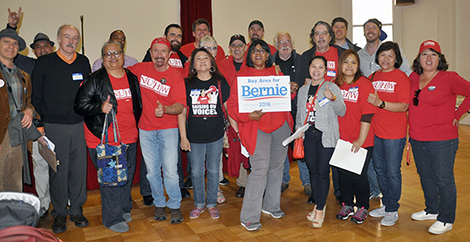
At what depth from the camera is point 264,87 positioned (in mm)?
3273

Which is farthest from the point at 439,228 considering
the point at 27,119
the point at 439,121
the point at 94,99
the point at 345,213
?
the point at 27,119

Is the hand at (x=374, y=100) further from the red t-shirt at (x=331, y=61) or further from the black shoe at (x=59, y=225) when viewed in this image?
the black shoe at (x=59, y=225)

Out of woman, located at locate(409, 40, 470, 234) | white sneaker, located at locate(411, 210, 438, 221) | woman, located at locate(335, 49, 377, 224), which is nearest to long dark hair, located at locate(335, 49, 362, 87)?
woman, located at locate(335, 49, 377, 224)

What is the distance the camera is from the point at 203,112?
11.6 ft

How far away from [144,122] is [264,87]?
3.91ft

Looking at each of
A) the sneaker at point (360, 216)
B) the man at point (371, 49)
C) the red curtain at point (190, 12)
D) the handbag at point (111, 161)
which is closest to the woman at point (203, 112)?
the handbag at point (111, 161)

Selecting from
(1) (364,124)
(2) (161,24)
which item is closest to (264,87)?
(1) (364,124)

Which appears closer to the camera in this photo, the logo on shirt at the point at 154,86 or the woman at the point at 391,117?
the woman at the point at 391,117

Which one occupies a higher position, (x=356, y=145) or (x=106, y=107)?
(x=106, y=107)

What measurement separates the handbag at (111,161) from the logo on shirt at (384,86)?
7.72ft

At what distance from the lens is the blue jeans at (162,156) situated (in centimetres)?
353

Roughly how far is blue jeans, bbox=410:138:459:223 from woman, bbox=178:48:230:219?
1.81 meters

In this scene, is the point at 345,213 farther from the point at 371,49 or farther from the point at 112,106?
the point at 112,106

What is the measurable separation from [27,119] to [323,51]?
9.84ft
